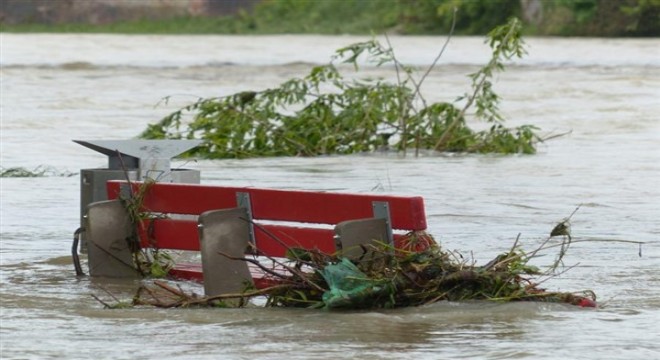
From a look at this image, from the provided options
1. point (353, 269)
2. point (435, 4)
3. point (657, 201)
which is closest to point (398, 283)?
point (353, 269)

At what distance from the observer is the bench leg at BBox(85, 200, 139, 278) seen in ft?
31.1

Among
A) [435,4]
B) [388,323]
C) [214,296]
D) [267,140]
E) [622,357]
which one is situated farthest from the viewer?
[435,4]

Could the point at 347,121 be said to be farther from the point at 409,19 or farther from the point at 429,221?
the point at 409,19

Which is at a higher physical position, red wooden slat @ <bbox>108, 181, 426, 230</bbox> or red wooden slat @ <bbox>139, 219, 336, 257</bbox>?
red wooden slat @ <bbox>108, 181, 426, 230</bbox>

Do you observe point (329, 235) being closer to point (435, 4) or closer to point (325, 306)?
point (325, 306)

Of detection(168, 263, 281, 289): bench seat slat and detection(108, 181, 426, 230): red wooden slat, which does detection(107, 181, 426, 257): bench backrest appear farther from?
detection(168, 263, 281, 289): bench seat slat

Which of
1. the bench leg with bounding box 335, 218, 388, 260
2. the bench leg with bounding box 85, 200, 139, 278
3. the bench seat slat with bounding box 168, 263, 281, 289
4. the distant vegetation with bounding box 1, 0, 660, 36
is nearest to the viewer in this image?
the bench leg with bounding box 335, 218, 388, 260

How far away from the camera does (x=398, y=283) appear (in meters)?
8.23

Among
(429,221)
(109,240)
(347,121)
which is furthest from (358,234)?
(347,121)

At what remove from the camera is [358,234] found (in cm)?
816

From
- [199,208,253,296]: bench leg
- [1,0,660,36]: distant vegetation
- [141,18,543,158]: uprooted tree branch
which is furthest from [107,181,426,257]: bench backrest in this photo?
[1,0,660,36]: distant vegetation

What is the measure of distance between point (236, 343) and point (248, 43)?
53.9 metres

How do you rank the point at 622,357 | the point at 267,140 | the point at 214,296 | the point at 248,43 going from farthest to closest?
1. the point at 248,43
2. the point at 267,140
3. the point at 214,296
4. the point at 622,357

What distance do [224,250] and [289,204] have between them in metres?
0.41
